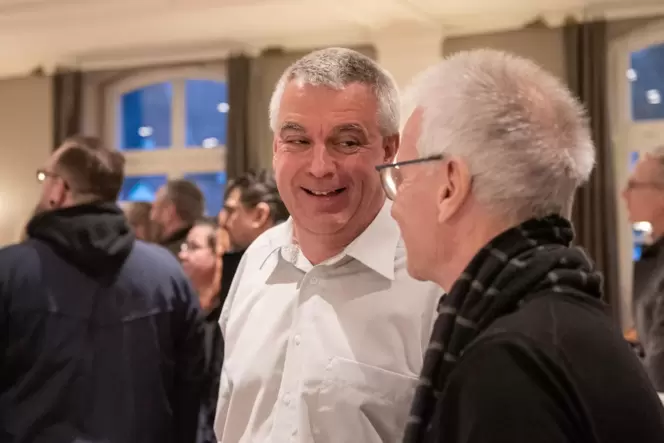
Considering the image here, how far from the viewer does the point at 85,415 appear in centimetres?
230

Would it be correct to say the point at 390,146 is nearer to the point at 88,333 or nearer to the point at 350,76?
the point at 350,76

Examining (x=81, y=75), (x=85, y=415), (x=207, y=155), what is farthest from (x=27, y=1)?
(x=85, y=415)

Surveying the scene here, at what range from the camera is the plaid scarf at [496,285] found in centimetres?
98

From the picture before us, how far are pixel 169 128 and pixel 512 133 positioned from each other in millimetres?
6331

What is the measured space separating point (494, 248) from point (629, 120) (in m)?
5.12

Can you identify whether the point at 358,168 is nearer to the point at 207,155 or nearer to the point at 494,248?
the point at 494,248

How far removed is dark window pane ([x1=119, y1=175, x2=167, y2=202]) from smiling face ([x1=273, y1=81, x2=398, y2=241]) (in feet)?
18.7

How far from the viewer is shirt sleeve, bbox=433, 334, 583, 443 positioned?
0.86 m

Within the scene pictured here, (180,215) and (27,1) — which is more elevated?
(27,1)

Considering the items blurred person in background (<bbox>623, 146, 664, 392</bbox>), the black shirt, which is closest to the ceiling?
blurred person in background (<bbox>623, 146, 664, 392</bbox>)

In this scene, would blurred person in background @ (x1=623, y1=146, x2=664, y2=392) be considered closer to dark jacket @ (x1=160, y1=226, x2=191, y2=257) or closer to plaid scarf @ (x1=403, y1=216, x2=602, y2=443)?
plaid scarf @ (x1=403, y1=216, x2=602, y2=443)

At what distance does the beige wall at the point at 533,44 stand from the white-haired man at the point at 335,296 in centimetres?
418

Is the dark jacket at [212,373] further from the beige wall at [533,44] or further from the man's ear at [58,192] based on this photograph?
the beige wall at [533,44]

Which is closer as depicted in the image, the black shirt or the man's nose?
the black shirt
